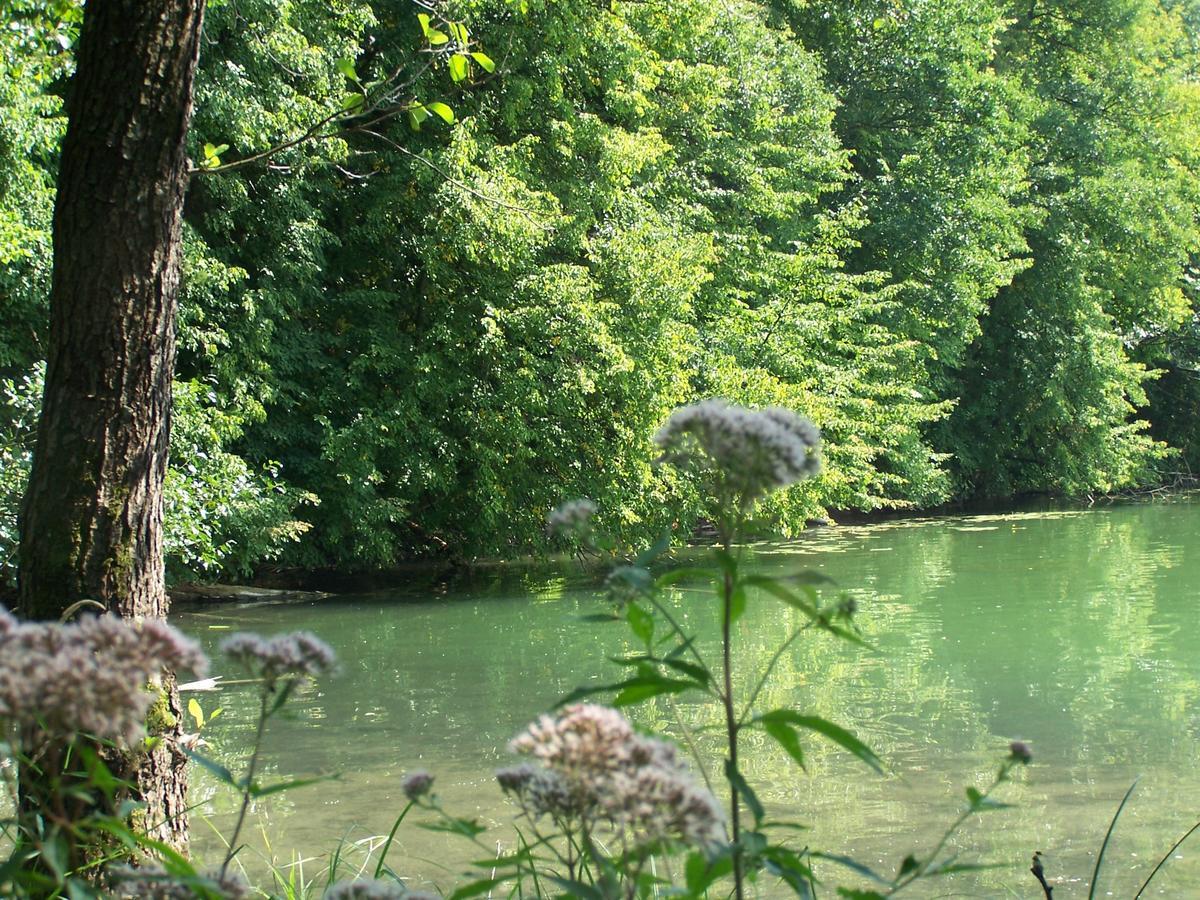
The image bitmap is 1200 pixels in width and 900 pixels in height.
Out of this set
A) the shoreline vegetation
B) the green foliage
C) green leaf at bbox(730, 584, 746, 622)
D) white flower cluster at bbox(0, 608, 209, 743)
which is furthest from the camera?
the shoreline vegetation

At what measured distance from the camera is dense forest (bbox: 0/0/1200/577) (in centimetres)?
1448

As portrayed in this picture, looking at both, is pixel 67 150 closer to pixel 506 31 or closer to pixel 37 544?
pixel 37 544

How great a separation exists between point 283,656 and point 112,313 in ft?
6.72

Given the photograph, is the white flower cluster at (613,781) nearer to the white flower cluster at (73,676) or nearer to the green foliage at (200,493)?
the white flower cluster at (73,676)

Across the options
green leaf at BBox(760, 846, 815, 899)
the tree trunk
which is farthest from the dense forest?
green leaf at BBox(760, 846, 815, 899)

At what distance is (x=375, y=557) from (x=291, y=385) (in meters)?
2.24

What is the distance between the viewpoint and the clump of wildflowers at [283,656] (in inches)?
58.7

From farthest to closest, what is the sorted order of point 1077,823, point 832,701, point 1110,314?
point 1110,314 < point 832,701 < point 1077,823

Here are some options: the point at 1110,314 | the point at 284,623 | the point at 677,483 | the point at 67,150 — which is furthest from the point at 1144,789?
the point at 1110,314

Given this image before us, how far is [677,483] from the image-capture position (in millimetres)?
17172

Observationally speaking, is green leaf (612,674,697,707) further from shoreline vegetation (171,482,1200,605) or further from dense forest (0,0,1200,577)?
shoreline vegetation (171,482,1200,605)

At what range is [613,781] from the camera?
1171 millimetres

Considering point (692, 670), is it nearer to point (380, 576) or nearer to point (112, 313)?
point (112, 313)

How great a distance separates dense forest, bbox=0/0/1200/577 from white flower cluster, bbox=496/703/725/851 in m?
5.88
